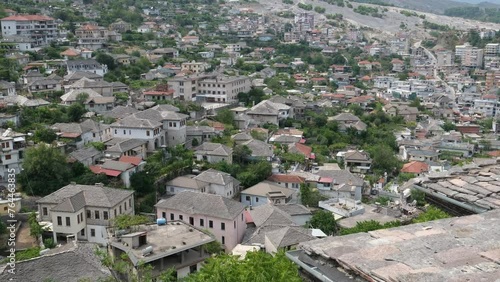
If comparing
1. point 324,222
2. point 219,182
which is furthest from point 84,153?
point 324,222

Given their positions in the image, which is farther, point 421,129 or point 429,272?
point 421,129

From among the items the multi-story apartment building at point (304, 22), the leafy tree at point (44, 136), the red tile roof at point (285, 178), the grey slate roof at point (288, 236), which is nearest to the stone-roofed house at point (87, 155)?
the leafy tree at point (44, 136)

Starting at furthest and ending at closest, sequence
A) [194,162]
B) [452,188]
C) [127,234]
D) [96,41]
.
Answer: [96,41]
[194,162]
[127,234]
[452,188]

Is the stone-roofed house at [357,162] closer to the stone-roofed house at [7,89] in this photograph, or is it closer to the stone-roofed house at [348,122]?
the stone-roofed house at [348,122]

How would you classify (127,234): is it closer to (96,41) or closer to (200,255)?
(200,255)

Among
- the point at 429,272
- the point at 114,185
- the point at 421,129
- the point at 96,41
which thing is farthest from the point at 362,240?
the point at 96,41

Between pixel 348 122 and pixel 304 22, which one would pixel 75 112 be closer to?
pixel 348 122

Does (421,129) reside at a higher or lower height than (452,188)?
lower
